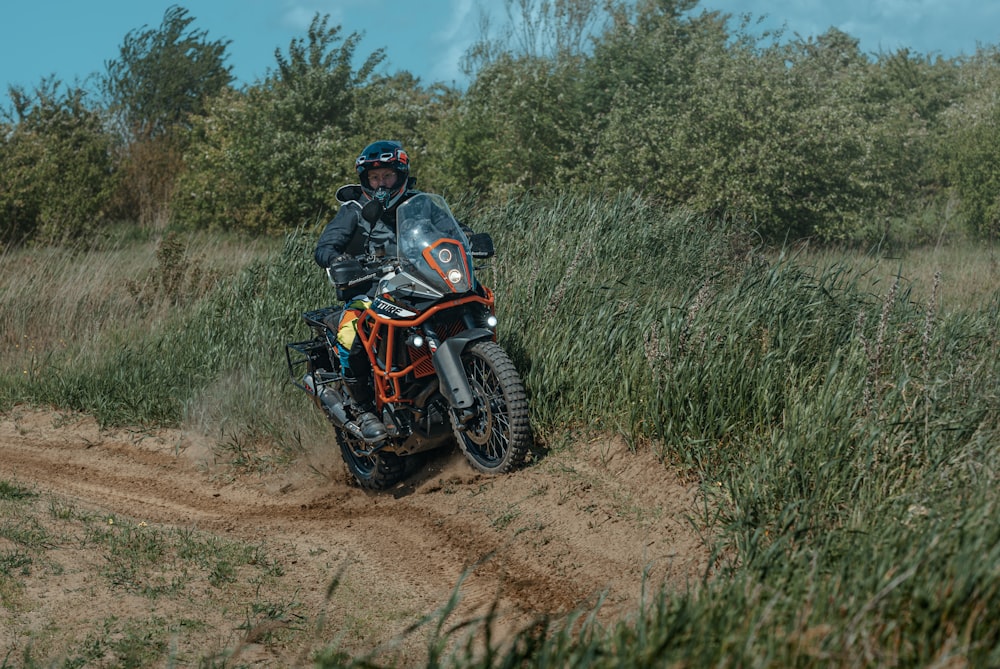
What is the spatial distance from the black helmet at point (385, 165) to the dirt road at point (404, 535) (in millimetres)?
1872

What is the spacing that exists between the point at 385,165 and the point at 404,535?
2.55 meters

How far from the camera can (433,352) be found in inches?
259

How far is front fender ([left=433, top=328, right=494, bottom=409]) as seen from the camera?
21.0ft

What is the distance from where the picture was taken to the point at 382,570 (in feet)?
19.2

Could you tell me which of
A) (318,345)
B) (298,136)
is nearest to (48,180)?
(298,136)

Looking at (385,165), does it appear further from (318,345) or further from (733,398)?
(733,398)

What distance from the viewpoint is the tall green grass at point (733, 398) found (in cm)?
307

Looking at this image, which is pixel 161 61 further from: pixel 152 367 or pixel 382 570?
pixel 382 570

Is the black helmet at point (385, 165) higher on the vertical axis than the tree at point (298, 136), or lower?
lower

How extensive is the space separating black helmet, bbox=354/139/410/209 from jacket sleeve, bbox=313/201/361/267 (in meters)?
0.17

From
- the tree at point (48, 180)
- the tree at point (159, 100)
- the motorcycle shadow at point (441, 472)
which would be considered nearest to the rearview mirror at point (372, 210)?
the motorcycle shadow at point (441, 472)

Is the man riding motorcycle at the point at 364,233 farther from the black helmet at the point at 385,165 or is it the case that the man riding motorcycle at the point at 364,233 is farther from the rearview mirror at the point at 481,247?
the rearview mirror at the point at 481,247

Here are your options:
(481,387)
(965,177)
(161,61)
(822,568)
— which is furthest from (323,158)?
(161,61)

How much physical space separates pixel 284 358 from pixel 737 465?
16.2 feet
